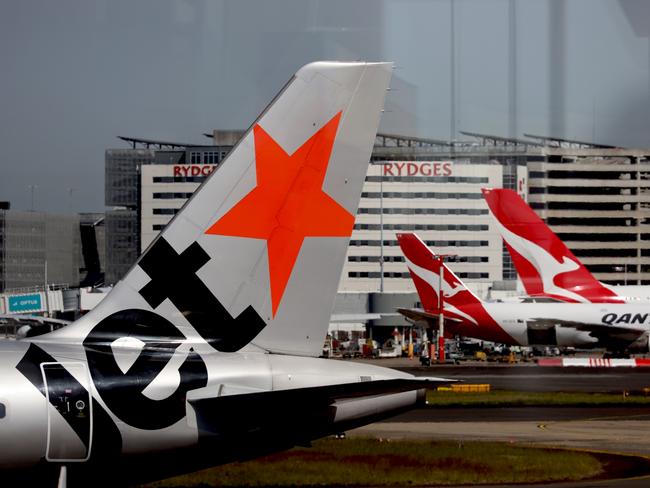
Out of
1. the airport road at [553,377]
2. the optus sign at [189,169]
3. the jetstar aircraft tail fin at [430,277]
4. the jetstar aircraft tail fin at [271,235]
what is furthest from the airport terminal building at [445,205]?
the jetstar aircraft tail fin at [271,235]

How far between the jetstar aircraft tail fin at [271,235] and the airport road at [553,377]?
40071 millimetres

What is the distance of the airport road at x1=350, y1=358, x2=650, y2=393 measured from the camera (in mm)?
54375

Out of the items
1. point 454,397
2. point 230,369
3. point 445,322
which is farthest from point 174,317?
A: point 445,322

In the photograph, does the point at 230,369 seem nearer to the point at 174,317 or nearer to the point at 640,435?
the point at 174,317

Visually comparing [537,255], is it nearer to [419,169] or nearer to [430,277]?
[430,277]

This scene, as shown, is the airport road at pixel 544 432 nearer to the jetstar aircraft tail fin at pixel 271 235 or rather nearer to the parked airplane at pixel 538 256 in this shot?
the jetstar aircraft tail fin at pixel 271 235

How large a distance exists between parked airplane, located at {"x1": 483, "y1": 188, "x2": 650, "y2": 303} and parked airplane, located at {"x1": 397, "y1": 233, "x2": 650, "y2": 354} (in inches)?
62.0

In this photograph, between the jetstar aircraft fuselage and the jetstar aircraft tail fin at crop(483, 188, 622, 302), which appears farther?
the jetstar aircraft tail fin at crop(483, 188, 622, 302)

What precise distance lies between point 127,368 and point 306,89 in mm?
4192

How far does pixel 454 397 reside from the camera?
154 ft

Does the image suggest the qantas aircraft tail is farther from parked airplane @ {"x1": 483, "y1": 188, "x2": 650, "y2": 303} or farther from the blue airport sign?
the blue airport sign

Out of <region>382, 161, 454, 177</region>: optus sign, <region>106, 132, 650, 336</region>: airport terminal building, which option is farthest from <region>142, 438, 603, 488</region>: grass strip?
<region>382, 161, 454, 177</region>: optus sign

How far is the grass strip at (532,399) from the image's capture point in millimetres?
44312

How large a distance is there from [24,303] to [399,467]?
54.0 ft
